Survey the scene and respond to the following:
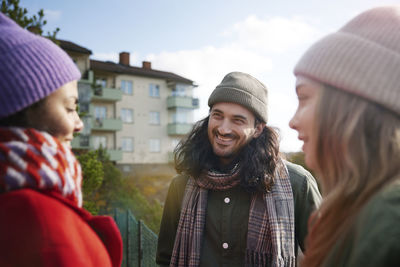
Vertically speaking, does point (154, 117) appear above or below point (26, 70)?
above

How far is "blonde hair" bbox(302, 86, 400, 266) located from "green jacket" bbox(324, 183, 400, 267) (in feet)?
0.36

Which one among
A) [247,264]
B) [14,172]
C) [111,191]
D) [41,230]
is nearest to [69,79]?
[14,172]

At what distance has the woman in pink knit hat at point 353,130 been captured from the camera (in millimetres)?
1146

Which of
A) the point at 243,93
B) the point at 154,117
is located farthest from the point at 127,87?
the point at 243,93

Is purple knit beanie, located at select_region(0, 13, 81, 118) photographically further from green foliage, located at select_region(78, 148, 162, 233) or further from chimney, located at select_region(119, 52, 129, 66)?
chimney, located at select_region(119, 52, 129, 66)

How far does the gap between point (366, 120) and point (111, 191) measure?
18921 millimetres

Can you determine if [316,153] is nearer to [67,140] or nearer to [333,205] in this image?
[333,205]

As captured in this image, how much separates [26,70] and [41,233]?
690 mm

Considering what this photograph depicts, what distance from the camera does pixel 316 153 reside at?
4.70 ft

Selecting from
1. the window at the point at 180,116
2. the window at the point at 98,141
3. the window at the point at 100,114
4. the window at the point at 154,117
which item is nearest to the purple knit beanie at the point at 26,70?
the window at the point at 100,114

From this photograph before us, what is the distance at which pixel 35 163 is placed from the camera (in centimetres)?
128

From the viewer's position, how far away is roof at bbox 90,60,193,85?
3285 cm

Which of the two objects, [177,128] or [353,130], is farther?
[177,128]

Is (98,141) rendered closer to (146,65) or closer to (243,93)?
(146,65)
